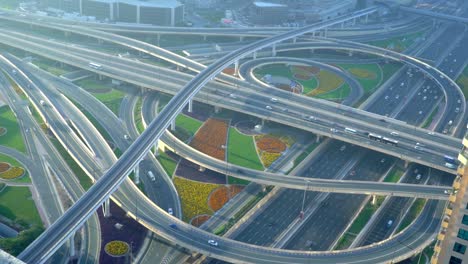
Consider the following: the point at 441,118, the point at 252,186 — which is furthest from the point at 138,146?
the point at 441,118

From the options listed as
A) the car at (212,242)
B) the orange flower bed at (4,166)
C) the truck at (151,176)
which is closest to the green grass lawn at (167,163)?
the truck at (151,176)

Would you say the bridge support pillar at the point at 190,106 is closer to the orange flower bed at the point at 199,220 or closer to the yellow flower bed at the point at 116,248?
the orange flower bed at the point at 199,220

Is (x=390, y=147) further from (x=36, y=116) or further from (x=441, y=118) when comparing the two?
(x=36, y=116)

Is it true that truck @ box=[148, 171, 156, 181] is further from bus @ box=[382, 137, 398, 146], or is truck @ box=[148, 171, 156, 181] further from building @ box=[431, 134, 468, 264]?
→ building @ box=[431, 134, 468, 264]

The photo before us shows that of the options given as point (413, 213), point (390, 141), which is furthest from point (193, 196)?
point (390, 141)

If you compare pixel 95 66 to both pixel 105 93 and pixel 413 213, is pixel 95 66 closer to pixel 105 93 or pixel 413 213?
pixel 105 93
